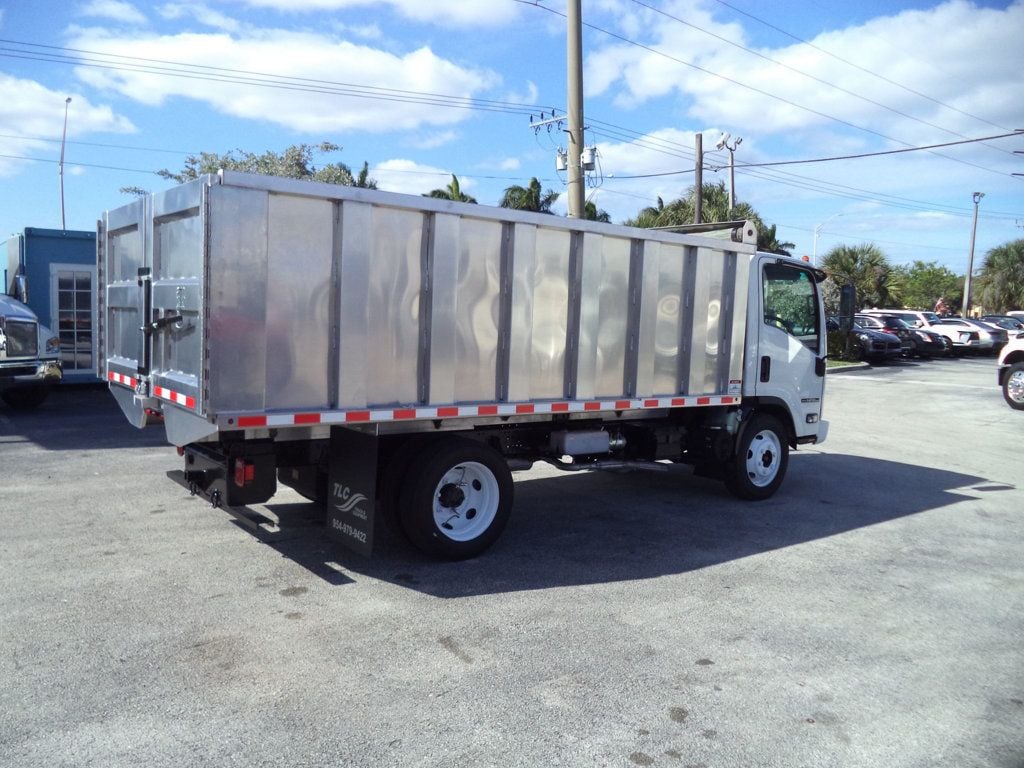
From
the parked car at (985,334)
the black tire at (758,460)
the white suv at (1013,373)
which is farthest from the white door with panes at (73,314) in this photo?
the parked car at (985,334)

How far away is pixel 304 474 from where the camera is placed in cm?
657

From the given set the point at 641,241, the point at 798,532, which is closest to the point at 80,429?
the point at 641,241

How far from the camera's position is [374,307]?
5.73 meters

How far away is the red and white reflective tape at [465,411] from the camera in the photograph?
5.36 m

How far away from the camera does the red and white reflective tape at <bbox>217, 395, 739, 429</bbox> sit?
17.6ft

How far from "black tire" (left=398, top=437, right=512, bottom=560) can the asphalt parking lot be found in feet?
0.70

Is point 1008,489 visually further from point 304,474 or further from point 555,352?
point 304,474

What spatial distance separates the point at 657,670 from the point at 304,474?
3.24m

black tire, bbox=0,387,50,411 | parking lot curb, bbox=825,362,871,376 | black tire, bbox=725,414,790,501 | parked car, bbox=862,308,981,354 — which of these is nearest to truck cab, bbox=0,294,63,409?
black tire, bbox=0,387,50,411

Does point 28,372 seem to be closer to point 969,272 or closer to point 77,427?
point 77,427

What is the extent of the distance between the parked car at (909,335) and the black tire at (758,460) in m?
25.0

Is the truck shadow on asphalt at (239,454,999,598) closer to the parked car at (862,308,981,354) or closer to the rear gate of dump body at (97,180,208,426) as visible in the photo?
the rear gate of dump body at (97,180,208,426)

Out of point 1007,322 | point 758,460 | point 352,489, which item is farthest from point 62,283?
point 1007,322

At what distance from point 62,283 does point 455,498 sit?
13565mm
